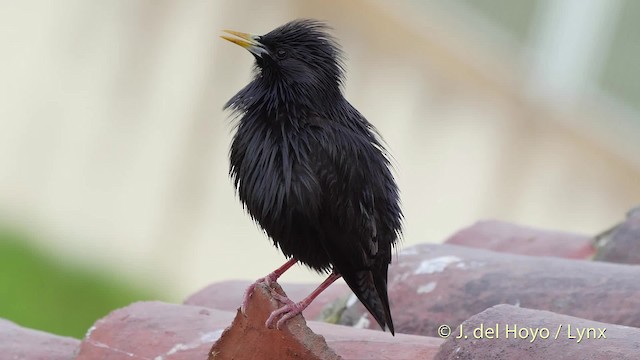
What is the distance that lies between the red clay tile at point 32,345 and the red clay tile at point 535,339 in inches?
39.0

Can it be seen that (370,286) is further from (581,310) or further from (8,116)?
(8,116)

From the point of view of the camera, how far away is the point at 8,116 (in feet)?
23.3

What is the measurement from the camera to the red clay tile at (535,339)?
205 centimetres

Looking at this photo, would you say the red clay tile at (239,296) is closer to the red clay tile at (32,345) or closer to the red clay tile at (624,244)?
the red clay tile at (32,345)

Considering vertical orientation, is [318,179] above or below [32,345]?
above

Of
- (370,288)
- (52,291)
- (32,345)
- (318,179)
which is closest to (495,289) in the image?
(370,288)

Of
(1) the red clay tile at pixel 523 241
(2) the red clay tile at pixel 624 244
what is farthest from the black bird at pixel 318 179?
(1) the red clay tile at pixel 523 241

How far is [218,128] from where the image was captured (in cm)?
759

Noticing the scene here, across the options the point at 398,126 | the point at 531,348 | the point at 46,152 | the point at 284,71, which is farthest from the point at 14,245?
the point at 531,348

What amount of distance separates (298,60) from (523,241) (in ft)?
3.93

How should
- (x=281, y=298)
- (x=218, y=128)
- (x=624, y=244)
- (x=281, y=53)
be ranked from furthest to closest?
(x=218, y=128), (x=624, y=244), (x=281, y=53), (x=281, y=298)

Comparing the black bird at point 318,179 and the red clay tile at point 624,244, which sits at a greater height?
the black bird at point 318,179

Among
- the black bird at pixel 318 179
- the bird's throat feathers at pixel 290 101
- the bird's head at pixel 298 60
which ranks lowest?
the black bird at pixel 318 179

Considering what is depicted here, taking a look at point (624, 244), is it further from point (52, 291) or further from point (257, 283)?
point (52, 291)
